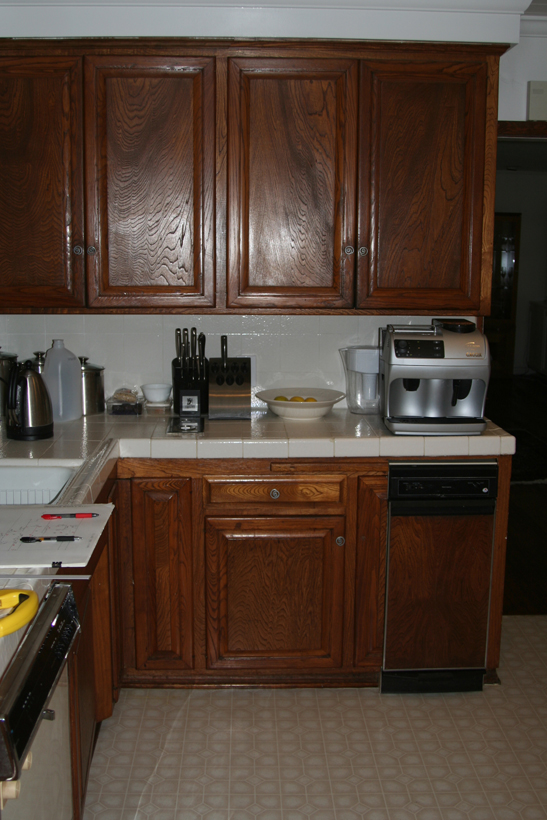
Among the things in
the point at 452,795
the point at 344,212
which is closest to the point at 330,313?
the point at 344,212

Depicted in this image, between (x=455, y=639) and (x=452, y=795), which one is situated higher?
(x=455, y=639)

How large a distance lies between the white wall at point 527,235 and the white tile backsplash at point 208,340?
6020mm

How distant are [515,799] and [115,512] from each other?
59.1 inches

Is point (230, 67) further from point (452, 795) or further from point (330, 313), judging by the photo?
point (452, 795)

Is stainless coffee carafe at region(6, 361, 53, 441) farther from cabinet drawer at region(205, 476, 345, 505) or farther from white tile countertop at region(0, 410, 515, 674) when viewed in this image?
cabinet drawer at region(205, 476, 345, 505)

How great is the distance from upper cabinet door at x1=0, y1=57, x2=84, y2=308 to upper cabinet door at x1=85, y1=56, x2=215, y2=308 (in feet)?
0.18

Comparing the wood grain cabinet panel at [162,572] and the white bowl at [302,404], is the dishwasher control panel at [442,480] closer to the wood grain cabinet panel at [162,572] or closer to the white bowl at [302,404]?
the white bowl at [302,404]

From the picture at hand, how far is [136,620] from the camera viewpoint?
8.70 feet

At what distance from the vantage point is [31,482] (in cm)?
238

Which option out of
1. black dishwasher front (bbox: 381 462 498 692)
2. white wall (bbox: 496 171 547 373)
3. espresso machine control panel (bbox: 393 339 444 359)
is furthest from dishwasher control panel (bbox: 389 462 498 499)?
white wall (bbox: 496 171 547 373)

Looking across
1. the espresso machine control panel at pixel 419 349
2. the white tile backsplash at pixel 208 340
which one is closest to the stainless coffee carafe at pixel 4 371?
the white tile backsplash at pixel 208 340

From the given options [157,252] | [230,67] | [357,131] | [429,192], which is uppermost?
[230,67]

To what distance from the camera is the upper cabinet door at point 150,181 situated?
2.61 m

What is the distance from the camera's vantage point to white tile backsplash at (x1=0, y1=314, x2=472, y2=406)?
10.2 feet
